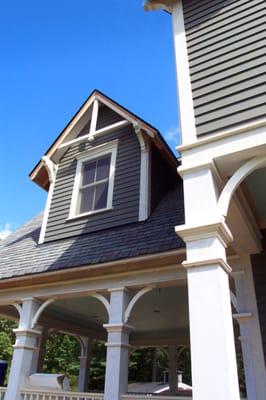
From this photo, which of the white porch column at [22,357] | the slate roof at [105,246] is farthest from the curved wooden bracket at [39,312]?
the slate roof at [105,246]

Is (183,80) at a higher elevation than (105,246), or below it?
higher

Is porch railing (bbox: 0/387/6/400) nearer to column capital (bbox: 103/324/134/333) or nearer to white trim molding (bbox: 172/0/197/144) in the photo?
column capital (bbox: 103/324/134/333)

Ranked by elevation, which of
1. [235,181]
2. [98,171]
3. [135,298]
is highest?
[98,171]

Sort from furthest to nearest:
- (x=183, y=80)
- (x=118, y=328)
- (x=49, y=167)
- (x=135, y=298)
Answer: (x=49, y=167) < (x=135, y=298) < (x=118, y=328) < (x=183, y=80)

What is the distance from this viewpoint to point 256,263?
16.3ft

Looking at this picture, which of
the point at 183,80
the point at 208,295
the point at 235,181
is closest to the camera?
the point at 208,295

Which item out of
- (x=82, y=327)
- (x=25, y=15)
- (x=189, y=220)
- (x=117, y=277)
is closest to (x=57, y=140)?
(x=25, y=15)

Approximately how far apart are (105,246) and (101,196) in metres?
1.72

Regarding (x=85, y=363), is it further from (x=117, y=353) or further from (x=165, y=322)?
(x=117, y=353)

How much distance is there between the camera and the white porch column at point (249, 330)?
420cm

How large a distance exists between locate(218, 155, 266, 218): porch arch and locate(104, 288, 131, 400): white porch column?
2.63 metres

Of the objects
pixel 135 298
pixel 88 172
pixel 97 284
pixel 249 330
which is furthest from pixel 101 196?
pixel 249 330

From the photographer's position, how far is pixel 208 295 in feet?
9.64

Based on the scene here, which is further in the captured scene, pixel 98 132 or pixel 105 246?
pixel 98 132
